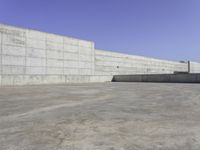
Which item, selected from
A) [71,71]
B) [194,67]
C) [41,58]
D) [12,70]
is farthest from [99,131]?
[194,67]

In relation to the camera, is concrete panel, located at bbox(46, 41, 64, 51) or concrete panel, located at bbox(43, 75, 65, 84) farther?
concrete panel, located at bbox(46, 41, 64, 51)

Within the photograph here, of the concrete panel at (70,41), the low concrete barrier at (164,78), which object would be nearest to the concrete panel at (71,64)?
the concrete panel at (70,41)

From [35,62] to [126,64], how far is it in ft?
54.6

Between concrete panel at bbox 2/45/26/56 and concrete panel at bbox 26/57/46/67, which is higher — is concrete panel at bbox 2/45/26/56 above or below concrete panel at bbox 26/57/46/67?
above

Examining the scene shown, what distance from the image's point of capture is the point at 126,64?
3219 centimetres

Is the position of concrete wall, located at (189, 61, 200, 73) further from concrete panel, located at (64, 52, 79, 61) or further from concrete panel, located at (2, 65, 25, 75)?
concrete panel, located at (2, 65, 25, 75)

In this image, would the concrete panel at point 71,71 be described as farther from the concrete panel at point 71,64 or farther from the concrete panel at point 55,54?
the concrete panel at point 55,54

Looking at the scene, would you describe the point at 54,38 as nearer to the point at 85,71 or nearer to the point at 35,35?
the point at 35,35

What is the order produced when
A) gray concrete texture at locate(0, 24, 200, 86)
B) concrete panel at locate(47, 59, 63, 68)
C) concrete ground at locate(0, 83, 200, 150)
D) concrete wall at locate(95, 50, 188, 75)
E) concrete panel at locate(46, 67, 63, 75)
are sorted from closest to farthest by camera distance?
concrete ground at locate(0, 83, 200, 150) → gray concrete texture at locate(0, 24, 200, 86) → concrete panel at locate(46, 67, 63, 75) → concrete panel at locate(47, 59, 63, 68) → concrete wall at locate(95, 50, 188, 75)

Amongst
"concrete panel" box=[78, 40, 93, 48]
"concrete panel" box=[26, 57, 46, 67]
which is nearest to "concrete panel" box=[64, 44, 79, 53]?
"concrete panel" box=[78, 40, 93, 48]

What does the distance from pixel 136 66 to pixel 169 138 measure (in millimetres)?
31435

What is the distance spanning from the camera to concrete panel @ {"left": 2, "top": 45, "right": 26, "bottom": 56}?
56.2 feet

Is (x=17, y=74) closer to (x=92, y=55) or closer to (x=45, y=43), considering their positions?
(x=45, y=43)

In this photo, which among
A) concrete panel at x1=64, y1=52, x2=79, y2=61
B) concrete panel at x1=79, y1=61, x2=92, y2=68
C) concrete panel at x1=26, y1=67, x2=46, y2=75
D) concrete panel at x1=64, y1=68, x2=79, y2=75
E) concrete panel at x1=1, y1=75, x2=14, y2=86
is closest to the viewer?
concrete panel at x1=1, y1=75, x2=14, y2=86
